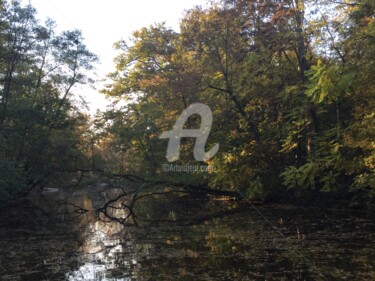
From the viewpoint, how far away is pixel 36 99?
83.5 feet

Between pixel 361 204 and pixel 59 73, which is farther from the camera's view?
pixel 59 73

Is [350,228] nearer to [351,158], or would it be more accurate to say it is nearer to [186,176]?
[351,158]

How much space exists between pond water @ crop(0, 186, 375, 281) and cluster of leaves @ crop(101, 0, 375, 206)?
2.11m

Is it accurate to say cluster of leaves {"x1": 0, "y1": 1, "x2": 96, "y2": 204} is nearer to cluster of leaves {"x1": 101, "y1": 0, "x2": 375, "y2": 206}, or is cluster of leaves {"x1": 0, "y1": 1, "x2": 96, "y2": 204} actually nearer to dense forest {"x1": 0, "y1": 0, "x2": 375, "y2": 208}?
dense forest {"x1": 0, "y1": 0, "x2": 375, "y2": 208}

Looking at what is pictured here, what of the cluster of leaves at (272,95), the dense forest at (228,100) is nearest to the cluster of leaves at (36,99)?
the dense forest at (228,100)

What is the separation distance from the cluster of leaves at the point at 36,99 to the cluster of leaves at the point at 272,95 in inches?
140

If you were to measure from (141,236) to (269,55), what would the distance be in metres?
9.41

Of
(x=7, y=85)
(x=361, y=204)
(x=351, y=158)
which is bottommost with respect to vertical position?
(x=361, y=204)

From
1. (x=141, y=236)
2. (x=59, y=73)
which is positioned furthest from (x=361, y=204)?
(x=59, y=73)

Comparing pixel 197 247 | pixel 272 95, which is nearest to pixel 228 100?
pixel 272 95

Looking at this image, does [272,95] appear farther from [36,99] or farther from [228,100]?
[36,99]

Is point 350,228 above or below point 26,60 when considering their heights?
below

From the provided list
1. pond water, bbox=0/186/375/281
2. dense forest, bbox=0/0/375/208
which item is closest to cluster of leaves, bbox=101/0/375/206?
dense forest, bbox=0/0/375/208

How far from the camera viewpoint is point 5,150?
1995cm
